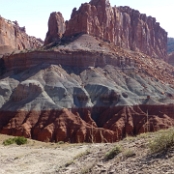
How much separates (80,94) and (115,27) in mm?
58922

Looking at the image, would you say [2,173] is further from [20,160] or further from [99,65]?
[99,65]

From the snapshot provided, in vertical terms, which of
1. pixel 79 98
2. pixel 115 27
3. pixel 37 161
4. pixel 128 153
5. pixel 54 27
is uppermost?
pixel 54 27

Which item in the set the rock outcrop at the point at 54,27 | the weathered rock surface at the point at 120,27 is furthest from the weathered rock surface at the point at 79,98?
the rock outcrop at the point at 54,27

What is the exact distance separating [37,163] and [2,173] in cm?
198

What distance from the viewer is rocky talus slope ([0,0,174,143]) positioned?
68.7 m

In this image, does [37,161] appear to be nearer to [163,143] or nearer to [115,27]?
[163,143]

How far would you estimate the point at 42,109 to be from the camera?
236 ft

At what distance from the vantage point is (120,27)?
453 feet

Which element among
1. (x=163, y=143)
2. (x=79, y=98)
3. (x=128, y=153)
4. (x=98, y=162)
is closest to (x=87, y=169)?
(x=98, y=162)

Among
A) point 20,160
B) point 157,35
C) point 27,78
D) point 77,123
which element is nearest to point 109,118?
point 77,123

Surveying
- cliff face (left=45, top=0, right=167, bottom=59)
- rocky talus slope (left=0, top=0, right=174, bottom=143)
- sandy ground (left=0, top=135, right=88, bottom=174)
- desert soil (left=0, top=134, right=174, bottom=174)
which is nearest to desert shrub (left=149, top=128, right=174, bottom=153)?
desert soil (left=0, top=134, right=174, bottom=174)

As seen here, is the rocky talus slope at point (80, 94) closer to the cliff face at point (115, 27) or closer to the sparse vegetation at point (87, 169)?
the cliff face at point (115, 27)

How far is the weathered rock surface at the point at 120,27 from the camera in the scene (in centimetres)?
10875

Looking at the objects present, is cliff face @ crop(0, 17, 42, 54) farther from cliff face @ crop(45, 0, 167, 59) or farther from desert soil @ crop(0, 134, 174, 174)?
desert soil @ crop(0, 134, 174, 174)
